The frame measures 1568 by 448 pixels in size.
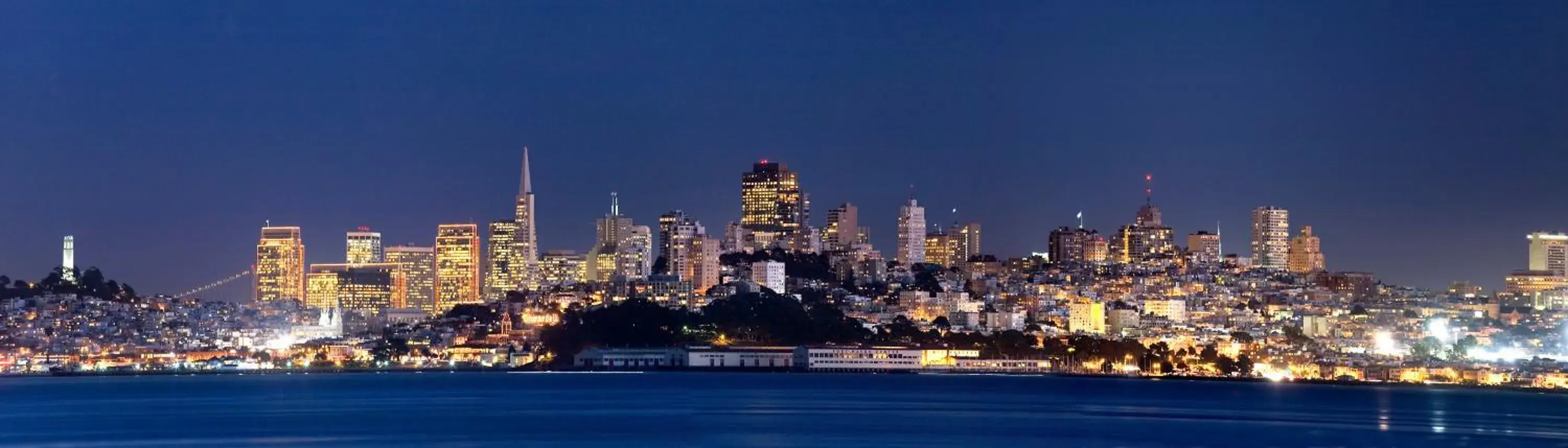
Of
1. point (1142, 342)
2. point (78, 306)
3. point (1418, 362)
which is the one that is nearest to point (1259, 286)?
point (1142, 342)

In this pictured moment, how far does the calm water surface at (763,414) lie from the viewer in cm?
6088

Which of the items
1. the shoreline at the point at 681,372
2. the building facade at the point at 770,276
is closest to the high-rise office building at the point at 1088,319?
the shoreline at the point at 681,372

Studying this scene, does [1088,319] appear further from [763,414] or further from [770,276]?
[763,414]

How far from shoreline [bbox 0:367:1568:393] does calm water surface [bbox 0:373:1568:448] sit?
57.3 inches

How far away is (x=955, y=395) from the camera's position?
9094cm

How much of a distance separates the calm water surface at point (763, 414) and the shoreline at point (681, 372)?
1.46m

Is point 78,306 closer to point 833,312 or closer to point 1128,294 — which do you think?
point 833,312

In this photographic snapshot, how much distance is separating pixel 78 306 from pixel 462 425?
7531 centimetres

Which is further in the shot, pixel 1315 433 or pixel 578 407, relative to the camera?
pixel 578 407

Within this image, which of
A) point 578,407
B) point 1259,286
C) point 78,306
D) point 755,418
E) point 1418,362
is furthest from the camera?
point 1259,286

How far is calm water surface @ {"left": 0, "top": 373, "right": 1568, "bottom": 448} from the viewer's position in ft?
200

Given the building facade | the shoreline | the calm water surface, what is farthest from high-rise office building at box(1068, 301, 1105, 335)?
the calm water surface

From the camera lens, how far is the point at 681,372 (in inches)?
4850

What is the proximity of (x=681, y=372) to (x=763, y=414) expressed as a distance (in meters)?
48.8
